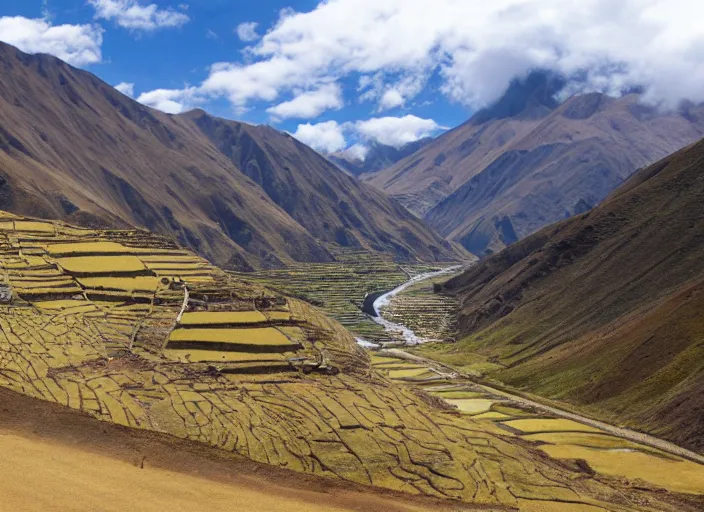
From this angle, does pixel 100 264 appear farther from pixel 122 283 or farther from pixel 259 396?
pixel 259 396

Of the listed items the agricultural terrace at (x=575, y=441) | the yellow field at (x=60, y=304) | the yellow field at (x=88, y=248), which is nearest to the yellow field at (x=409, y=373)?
the agricultural terrace at (x=575, y=441)

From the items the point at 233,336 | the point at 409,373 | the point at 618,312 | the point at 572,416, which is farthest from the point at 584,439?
the point at 618,312

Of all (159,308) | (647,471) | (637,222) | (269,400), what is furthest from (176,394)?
(637,222)

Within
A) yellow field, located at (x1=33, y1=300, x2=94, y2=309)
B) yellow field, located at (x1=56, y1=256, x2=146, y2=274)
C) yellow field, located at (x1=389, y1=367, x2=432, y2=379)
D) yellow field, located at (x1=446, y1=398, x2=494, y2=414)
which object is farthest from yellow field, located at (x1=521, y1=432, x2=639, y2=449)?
yellow field, located at (x1=56, y1=256, x2=146, y2=274)

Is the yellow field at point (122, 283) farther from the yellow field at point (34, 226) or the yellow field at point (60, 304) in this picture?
the yellow field at point (34, 226)

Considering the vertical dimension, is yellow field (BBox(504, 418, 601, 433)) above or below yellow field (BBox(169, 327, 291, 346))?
below

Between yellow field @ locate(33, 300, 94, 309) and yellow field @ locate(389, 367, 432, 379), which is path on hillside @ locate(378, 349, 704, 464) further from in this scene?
yellow field @ locate(33, 300, 94, 309)
